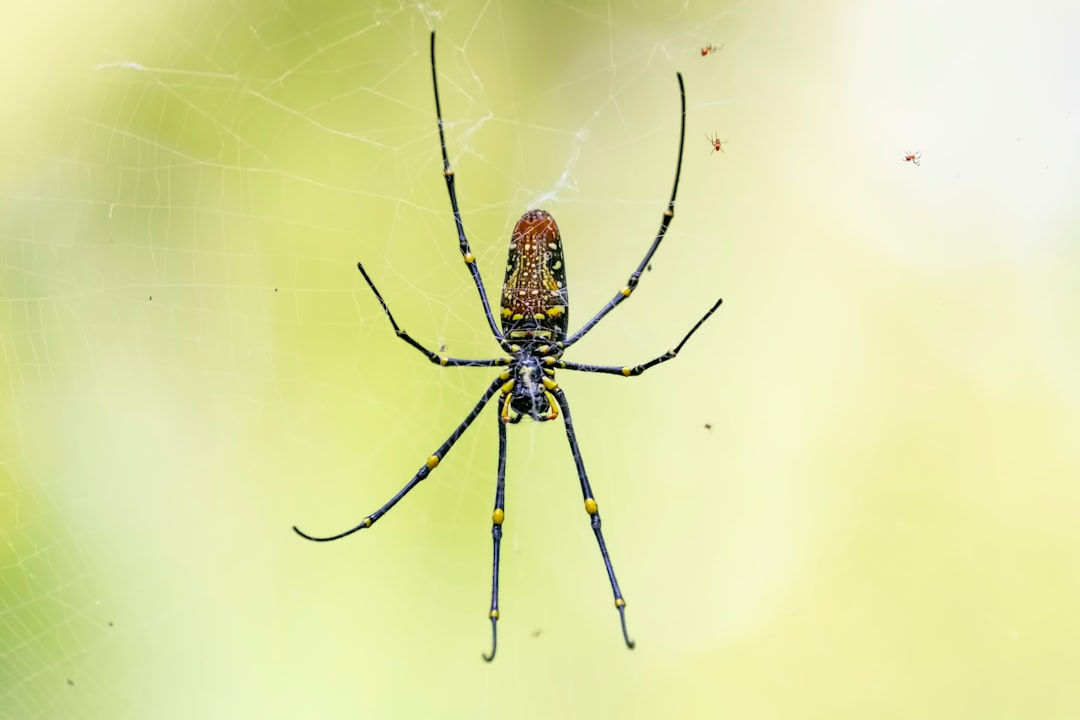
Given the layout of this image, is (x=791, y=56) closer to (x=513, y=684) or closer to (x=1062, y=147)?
(x=1062, y=147)

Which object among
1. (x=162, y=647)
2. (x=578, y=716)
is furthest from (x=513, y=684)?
(x=162, y=647)

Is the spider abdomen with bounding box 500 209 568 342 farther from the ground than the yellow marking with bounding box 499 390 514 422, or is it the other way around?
the spider abdomen with bounding box 500 209 568 342

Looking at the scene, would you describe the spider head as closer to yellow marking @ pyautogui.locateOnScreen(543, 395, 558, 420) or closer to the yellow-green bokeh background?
yellow marking @ pyautogui.locateOnScreen(543, 395, 558, 420)

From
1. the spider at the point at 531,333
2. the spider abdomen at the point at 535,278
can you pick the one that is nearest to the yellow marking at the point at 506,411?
the spider at the point at 531,333

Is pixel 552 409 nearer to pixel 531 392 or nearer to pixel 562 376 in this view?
pixel 531 392

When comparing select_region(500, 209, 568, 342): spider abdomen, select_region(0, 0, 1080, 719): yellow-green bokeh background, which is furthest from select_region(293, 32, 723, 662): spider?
select_region(0, 0, 1080, 719): yellow-green bokeh background

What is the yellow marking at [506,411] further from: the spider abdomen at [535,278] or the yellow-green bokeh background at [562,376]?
the yellow-green bokeh background at [562,376]

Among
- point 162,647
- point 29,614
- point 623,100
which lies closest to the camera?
point 29,614

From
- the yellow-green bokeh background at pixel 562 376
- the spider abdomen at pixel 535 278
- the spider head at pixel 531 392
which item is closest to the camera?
the spider abdomen at pixel 535 278
